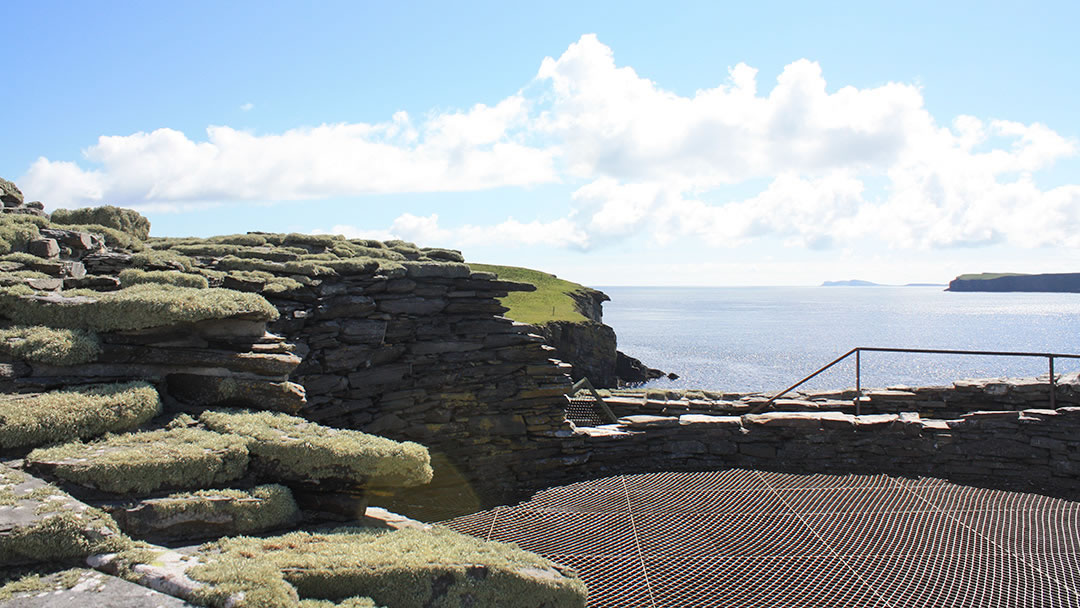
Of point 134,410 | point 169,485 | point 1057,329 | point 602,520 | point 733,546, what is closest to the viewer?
point 169,485

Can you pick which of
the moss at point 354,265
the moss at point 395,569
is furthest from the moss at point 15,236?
the moss at point 395,569

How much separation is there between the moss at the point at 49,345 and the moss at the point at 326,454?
4.64 feet

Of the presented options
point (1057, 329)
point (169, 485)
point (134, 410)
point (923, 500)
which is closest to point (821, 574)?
point (923, 500)

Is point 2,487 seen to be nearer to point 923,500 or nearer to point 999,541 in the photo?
point 999,541

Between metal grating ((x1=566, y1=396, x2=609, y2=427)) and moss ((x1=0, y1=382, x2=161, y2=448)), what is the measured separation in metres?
9.21

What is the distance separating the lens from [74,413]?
19.5ft

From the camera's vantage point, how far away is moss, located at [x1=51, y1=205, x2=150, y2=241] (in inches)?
499

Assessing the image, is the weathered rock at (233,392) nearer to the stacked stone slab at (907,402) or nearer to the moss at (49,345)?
the moss at (49,345)

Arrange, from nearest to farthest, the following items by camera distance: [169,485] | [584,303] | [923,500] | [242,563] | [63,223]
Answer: [242,563], [169,485], [923,500], [63,223], [584,303]

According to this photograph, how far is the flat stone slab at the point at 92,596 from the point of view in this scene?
12.6ft

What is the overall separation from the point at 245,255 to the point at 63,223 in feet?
12.4

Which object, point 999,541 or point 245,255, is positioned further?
point 245,255

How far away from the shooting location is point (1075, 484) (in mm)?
11578

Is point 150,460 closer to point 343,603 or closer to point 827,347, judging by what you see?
point 343,603
